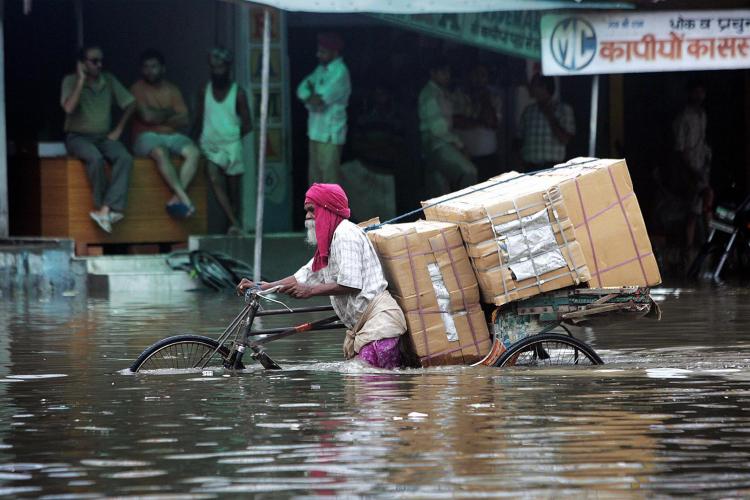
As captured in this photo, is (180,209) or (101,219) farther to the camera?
(180,209)

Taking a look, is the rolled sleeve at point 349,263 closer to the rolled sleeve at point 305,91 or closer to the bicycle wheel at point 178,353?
the bicycle wheel at point 178,353

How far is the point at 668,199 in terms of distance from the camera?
953 inches

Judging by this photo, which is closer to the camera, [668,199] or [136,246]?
[136,246]

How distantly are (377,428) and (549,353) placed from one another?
2.81 metres

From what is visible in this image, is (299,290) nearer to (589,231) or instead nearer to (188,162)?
(589,231)

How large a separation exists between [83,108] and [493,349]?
10903mm

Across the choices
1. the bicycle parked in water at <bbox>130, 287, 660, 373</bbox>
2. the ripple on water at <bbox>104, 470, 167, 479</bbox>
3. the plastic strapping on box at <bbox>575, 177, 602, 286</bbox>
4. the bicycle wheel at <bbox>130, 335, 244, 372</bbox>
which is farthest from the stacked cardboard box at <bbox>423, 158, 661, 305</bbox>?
the ripple on water at <bbox>104, 470, 167, 479</bbox>

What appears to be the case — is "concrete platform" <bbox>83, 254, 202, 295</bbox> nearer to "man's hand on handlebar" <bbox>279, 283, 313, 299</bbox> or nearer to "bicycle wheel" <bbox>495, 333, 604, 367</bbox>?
"man's hand on handlebar" <bbox>279, 283, 313, 299</bbox>

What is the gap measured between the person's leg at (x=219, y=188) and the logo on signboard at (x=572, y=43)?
449 centimetres

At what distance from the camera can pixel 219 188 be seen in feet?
69.7

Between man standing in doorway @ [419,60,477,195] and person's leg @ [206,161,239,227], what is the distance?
283 centimetres

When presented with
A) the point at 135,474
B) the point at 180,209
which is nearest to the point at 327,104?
the point at 180,209

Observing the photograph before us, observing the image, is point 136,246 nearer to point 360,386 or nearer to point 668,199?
point 668,199

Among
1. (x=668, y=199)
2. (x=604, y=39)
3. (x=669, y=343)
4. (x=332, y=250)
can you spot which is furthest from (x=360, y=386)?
(x=668, y=199)
